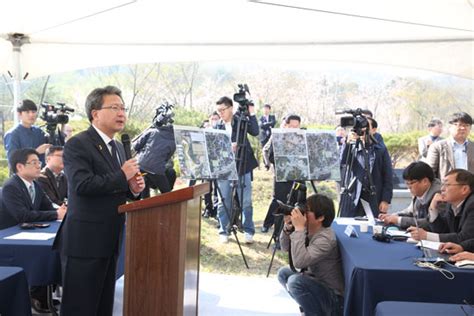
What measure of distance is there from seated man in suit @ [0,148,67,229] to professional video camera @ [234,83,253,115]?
6.84ft

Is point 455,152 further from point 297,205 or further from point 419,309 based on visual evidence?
point 419,309

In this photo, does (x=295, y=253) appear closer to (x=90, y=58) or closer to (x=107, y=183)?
(x=107, y=183)

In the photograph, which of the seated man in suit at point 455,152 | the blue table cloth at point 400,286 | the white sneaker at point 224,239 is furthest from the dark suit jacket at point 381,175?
the blue table cloth at point 400,286

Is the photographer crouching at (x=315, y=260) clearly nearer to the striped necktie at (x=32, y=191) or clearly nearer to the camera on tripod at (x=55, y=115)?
the striped necktie at (x=32, y=191)

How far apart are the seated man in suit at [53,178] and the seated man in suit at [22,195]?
0.40 meters

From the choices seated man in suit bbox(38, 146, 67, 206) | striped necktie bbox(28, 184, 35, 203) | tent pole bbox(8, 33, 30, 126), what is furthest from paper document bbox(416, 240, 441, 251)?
tent pole bbox(8, 33, 30, 126)

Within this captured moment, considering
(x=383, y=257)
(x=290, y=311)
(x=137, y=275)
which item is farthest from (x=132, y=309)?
(x=290, y=311)

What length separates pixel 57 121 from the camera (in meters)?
5.32

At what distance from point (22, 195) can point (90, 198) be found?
4.97 feet

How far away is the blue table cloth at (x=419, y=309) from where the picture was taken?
207cm

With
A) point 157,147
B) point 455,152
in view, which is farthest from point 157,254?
point 455,152

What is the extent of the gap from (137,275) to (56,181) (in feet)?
8.56

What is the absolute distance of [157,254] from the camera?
189 centimetres

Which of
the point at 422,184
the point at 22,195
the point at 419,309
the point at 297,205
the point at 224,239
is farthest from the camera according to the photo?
the point at 224,239
